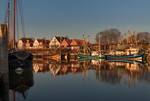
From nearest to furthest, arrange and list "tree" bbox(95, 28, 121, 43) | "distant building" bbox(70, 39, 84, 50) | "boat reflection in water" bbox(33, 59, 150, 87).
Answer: "boat reflection in water" bbox(33, 59, 150, 87)
"tree" bbox(95, 28, 121, 43)
"distant building" bbox(70, 39, 84, 50)

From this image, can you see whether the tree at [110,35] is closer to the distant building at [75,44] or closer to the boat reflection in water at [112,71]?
the distant building at [75,44]

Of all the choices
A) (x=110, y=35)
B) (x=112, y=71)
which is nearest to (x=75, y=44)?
(x=110, y=35)

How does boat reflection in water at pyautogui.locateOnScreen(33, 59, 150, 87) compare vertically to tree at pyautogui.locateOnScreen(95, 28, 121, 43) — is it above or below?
below

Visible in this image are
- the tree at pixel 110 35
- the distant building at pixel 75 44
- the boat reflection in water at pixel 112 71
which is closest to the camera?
the boat reflection in water at pixel 112 71

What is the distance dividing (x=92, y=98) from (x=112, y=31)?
95167 millimetres

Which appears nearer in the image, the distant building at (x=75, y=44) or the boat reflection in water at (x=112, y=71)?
the boat reflection in water at (x=112, y=71)

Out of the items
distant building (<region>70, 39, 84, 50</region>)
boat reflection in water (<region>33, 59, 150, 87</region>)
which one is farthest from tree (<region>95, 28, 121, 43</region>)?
boat reflection in water (<region>33, 59, 150, 87</region>)

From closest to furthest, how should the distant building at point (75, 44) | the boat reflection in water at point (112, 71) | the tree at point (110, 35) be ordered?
the boat reflection in water at point (112, 71) → the tree at point (110, 35) → the distant building at point (75, 44)

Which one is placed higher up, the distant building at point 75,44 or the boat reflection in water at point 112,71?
the distant building at point 75,44

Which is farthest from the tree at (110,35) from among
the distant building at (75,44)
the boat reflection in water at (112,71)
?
the boat reflection in water at (112,71)

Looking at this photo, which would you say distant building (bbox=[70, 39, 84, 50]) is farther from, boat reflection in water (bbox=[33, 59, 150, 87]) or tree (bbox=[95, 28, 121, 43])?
boat reflection in water (bbox=[33, 59, 150, 87])

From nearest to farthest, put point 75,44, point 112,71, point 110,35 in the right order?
point 112,71 → point 110,35 → point 75,44

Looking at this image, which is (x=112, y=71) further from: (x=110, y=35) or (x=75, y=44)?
(x=75, y=44)

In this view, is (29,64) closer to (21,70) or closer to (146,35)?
(21,70)
